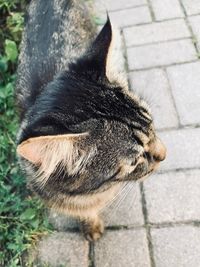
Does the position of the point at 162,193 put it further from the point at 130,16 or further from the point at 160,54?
the point at 130,16

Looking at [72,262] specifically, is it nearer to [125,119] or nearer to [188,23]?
[125,119]

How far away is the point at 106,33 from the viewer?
207 cm

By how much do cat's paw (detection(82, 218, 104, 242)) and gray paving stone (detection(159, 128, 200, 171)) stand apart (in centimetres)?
61

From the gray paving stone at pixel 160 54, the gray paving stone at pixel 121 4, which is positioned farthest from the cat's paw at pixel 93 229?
the gray paving stone at pixel 121 4

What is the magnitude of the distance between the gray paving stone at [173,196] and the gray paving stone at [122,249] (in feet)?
0.54

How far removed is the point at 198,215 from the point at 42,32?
1.59m

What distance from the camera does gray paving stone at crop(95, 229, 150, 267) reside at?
2.46 m

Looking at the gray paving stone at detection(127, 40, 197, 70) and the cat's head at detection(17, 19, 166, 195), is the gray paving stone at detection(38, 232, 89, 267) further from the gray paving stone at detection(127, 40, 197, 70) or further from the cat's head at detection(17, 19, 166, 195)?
the gray paving stone at detection(127, 40, 197, 70)

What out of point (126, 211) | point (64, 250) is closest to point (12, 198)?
point (64, 250)

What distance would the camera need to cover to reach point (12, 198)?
2805 millimetres

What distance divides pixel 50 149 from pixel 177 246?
47.2 inches

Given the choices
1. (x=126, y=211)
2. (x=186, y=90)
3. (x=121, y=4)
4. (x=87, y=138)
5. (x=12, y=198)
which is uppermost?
(x=121, y=4)

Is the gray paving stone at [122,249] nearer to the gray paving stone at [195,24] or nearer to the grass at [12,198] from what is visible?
the grass at [12,198]

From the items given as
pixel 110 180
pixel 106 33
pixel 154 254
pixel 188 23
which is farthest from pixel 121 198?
pixel 188 23
